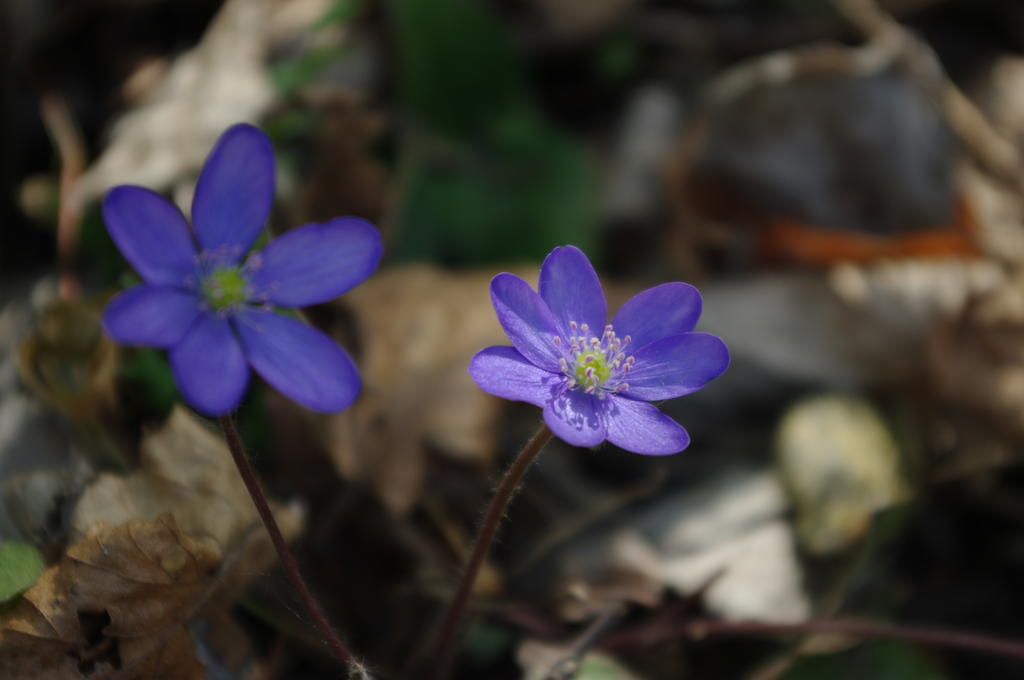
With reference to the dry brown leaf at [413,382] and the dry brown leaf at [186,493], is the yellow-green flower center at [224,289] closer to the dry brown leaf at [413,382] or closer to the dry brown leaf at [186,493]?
the dry brown leaf at [186,493]

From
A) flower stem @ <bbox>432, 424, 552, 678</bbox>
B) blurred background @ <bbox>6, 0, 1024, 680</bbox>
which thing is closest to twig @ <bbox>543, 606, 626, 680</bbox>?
blurred background @ <bbox>6, 0, 1024, 680</bbox>

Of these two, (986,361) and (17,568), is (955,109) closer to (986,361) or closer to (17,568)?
(986,361)

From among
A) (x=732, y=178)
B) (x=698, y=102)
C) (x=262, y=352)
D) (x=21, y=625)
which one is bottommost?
(x=21, y=625)

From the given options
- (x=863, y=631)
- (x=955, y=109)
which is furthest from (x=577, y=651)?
(x=955, y=109)

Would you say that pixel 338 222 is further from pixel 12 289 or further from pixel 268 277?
pixel 12 289

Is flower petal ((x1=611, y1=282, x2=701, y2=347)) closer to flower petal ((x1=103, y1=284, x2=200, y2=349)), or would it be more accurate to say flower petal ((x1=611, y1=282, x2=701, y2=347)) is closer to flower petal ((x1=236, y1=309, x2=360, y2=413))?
flower petal ((x1=236, y1=309, x2=360, y2=413))

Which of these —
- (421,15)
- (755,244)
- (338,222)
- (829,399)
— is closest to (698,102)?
(755,244)

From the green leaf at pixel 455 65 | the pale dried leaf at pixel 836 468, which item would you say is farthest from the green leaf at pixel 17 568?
the green leaf at pixel 455 65
